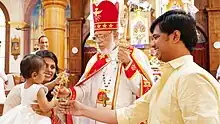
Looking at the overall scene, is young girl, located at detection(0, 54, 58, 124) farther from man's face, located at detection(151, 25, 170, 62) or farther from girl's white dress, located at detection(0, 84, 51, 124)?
man's face, located at detection(151, 25, 170, 62)

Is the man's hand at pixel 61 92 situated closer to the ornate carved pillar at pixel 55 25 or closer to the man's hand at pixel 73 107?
the man's hand at pixel 73 107

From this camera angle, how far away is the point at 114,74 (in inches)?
130

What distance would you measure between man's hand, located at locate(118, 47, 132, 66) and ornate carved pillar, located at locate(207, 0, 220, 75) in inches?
352

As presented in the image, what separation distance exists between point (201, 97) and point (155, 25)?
0.49m

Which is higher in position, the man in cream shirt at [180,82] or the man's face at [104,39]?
the man's face at [104,39]

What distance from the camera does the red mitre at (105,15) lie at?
3.38 m

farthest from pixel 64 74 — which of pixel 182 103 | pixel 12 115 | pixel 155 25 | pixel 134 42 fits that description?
pixel 134 42

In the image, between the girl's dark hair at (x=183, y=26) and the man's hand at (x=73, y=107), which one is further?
the man's hand at (x=73, y=107)

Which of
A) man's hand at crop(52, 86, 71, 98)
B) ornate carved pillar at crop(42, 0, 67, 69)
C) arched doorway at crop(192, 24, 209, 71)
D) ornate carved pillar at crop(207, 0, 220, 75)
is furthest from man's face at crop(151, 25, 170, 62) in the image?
Result: arched doorway at crop(192, 24, 209, 71)

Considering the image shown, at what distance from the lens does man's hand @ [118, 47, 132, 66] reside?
2.97 meters

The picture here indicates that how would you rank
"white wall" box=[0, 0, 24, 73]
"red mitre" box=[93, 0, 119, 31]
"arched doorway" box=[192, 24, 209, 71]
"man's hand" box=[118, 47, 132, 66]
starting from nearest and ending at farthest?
"man's hand" box=[118, 47, 132, 66], "red mitre" box=[93, 0, 119, 31], "arched doorway" box=[192, 24, 209, 71], "white wall" box=[0, 0, 24, 73]

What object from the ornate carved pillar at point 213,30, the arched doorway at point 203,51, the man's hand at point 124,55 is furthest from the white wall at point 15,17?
the man's hand at point 124,55

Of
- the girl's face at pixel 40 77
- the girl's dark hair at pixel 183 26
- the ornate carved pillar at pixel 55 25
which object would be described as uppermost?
the ornate carved pillar at pixel 55 25

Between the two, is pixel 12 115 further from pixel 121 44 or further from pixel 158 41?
pixel 158 41
